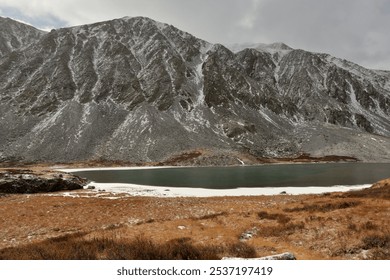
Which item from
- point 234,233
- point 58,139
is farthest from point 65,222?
point 58,139

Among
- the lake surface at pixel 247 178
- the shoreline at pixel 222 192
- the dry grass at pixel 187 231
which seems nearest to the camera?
the dry grass at pixel 187 231

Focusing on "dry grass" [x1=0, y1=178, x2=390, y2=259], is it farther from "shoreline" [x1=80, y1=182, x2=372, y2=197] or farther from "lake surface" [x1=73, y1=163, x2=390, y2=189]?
"lake surface" [x1=73, y1=163, x2=390, y2=189]

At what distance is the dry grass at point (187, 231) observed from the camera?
13.7 meters

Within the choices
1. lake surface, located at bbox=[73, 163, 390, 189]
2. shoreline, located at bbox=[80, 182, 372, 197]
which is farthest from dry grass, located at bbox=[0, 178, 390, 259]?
lake surface, located at bbox=[73, 163, 390, 189]

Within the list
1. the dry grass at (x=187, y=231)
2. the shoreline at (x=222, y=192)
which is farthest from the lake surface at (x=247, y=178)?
the dry grass at (x=187, y=231)

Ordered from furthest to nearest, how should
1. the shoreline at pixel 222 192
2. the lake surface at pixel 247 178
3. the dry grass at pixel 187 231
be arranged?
the lake surface at pixel 247 178 < the shoreline at pixel 222 192 < the dry grass at pixel 187 231

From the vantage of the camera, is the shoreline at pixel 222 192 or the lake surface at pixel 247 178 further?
the lake surface at pixel 247 178

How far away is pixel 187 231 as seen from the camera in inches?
851

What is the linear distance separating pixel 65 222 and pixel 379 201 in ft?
94.6

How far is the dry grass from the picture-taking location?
13688 millimetres

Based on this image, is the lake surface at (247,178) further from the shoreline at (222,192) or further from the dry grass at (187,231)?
the dry grass at (187,231)

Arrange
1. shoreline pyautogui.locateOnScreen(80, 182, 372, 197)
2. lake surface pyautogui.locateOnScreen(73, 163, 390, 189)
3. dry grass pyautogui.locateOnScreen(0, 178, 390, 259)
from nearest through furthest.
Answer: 1. dry grass pyautogui.locateOnScreen(0, 178, 390, 259)
2. shoreline pyautogui.locateOnScreen(80, 182, 372, 197)
3. lake surface pyautogui.locateOnScreen(73, 163, 390, 189)

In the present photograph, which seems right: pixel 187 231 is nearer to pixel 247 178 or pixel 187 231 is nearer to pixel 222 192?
pixel 222 192

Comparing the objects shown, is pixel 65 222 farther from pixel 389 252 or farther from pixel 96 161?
pixel 96 161
